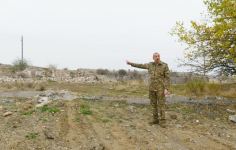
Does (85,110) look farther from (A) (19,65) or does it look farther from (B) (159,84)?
(A) (19,65)

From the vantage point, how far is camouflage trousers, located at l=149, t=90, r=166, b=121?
1457 centimetres

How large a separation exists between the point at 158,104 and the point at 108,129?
1.64 metres

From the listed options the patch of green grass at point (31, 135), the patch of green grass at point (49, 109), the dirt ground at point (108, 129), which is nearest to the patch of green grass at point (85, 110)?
the dirt ground at point (108, 129)

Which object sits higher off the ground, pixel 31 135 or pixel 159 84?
pixel 159 84

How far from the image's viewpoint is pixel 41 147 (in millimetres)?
11500

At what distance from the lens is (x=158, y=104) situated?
575 inches

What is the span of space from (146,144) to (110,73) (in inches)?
2061

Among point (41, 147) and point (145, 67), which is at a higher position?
point (145, 67)

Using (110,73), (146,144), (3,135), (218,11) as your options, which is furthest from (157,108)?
(110,73)

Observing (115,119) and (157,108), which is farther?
(115,119)

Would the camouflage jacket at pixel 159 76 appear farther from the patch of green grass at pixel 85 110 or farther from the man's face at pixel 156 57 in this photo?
the patch of green grass at pixel 85 110

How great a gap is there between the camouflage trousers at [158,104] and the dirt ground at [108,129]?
0.38 m

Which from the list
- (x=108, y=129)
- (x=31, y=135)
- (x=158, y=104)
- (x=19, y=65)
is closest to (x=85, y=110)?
(x=158, y=104)

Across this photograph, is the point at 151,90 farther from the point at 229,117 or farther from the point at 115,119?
the point at 229,117
